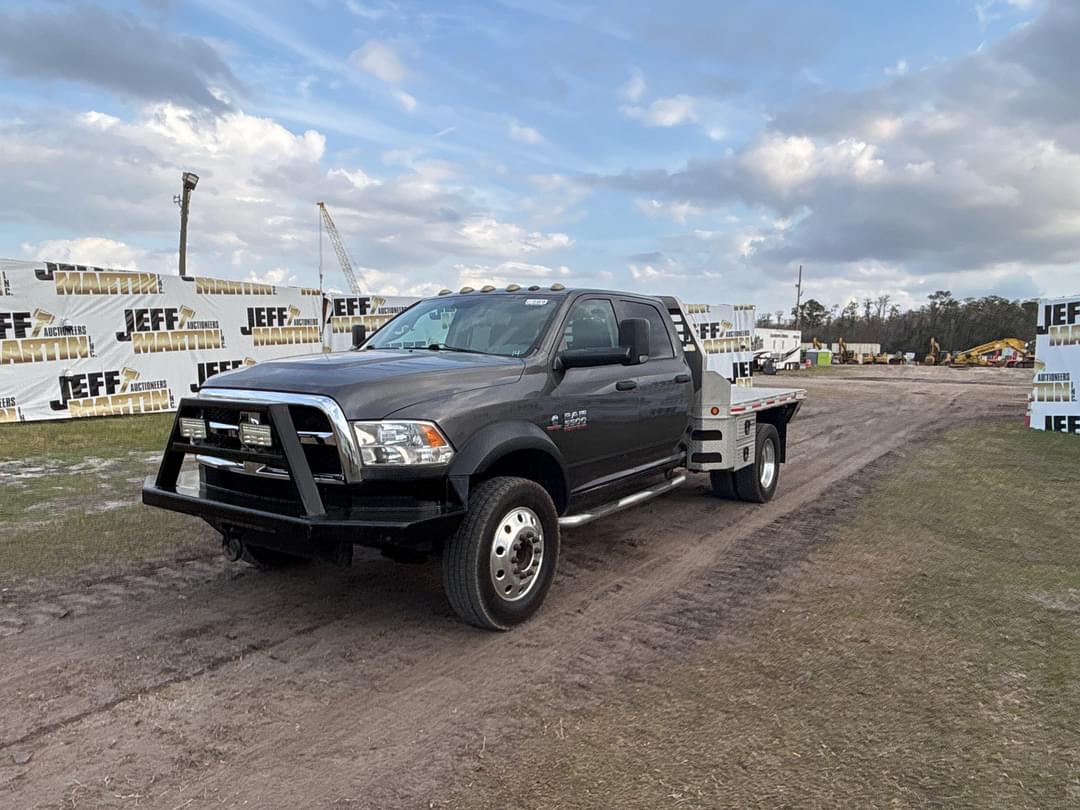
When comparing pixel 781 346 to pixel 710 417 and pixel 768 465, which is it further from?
pixel 710 417

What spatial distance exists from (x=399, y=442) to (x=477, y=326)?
167cm

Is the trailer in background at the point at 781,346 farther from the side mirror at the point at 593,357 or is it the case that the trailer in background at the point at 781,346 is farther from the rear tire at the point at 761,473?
the side mirror at the point at 593,357

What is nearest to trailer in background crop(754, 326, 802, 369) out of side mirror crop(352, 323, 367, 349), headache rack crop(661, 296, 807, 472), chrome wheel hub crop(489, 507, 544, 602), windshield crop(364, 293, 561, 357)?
headache rack crop(661, 296, 807, 472)

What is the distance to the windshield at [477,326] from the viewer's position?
4938 millimetres

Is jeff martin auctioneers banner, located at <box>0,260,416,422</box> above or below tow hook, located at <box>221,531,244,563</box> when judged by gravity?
above

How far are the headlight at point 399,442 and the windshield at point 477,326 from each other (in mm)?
1099

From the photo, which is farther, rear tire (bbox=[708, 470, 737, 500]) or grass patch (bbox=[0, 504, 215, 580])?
rear tire (bbox=[708, 470, 737, 500])

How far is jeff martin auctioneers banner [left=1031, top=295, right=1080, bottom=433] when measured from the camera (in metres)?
13.6

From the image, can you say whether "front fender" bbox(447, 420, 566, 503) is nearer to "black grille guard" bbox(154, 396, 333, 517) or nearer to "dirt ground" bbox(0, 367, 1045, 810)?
"black grille guard" bbox(154, 396, 333, 517)

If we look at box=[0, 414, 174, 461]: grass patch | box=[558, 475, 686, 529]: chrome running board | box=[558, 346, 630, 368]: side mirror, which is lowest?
box=[0, 414, 174, 461]: grass patch

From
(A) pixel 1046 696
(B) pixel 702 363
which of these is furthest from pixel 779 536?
(A) pixel 1046 696

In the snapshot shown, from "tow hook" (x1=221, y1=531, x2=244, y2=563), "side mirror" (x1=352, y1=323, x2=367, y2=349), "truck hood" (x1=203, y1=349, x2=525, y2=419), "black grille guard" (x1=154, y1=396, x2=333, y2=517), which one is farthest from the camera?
"side mirror" (x1=352, y1=323, x2=367, y2=349)

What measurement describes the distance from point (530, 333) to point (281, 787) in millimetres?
3025

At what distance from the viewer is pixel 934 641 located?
4.02 meters
